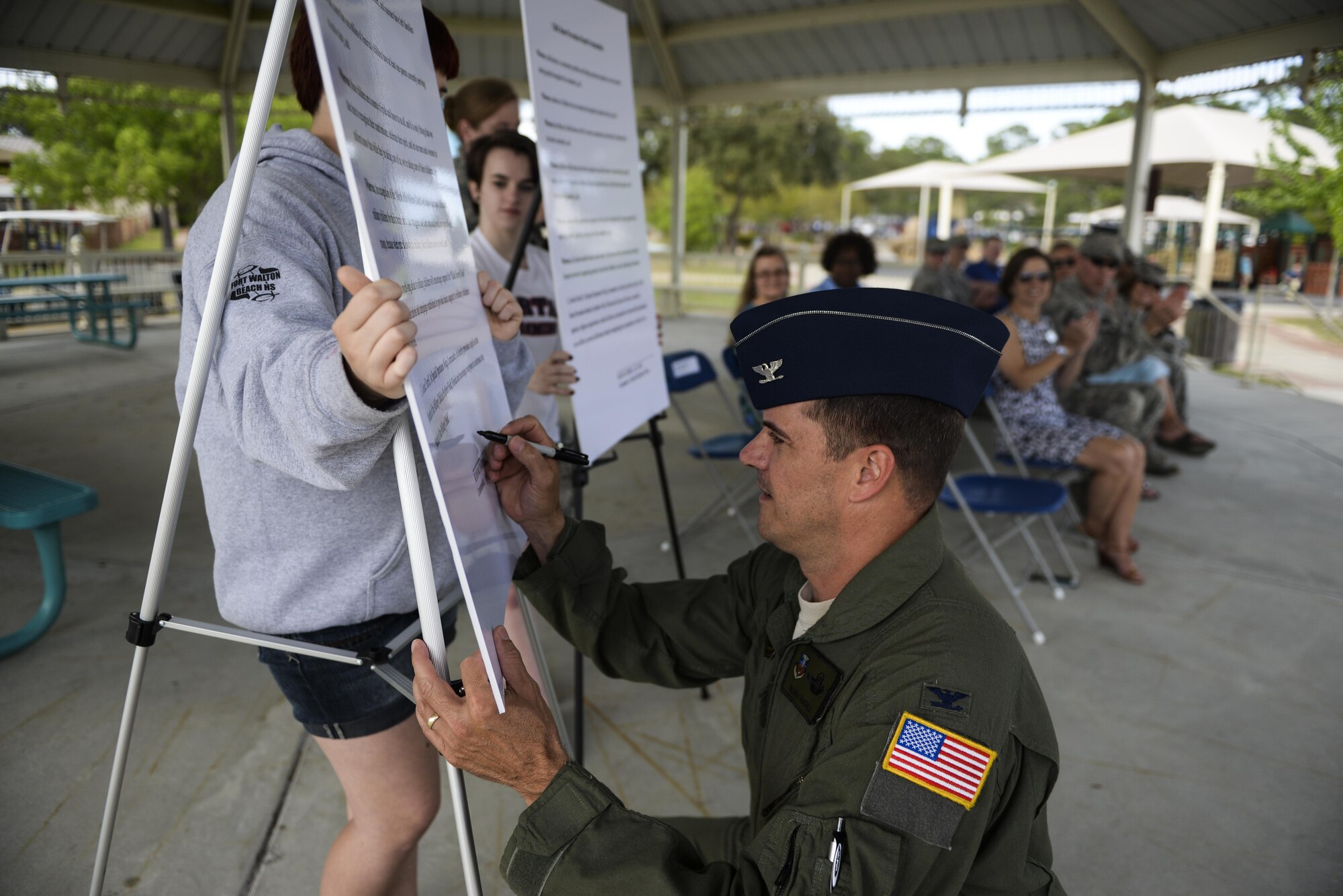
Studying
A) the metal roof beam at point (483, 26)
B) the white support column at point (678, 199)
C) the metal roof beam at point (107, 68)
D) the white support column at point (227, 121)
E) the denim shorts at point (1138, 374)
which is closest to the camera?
the denim shorts at point (1138, 374)

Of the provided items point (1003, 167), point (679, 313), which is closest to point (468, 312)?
point (1003, 167)

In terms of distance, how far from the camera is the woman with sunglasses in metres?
4.36

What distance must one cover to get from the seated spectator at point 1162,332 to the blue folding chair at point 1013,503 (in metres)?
2.99

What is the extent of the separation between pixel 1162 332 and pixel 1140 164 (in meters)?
2.76

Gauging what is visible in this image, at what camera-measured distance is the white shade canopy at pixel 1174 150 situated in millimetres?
10219

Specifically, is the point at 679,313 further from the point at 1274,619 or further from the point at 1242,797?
the point at 1242,797

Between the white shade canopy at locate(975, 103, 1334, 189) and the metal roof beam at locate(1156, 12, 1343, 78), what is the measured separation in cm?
157

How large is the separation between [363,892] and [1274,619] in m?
3.98

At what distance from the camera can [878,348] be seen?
50.2 inches

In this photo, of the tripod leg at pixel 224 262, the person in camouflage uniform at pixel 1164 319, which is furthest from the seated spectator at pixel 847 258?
the tripod leg at pixel 224 262

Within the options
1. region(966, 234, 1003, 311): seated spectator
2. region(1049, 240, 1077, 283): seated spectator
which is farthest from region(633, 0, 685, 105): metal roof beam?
region(1049, 240, 1077, 283): seated spectator

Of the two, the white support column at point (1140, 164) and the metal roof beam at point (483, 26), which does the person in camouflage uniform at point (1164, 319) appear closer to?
the white support column at point (1140, 164)

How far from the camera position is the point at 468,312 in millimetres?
1312

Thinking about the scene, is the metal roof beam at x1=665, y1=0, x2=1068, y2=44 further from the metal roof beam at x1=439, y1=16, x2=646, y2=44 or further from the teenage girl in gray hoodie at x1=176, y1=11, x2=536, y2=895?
the teenage girl in gray hoodie at x1=176, y1=11, x2=536, y2=895
